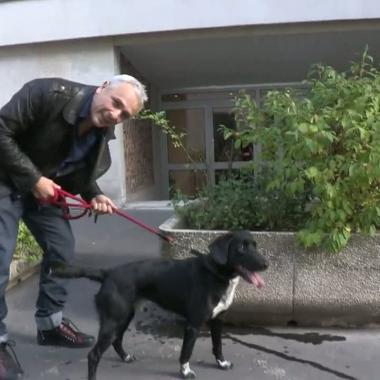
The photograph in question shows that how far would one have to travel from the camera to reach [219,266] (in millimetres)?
3277

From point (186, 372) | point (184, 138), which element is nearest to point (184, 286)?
point (186, 372)

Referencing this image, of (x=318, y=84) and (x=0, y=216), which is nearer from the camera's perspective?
(x=0, y=216)

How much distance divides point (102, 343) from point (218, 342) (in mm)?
744

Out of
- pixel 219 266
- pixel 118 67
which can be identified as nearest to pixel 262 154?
pixel 219 266

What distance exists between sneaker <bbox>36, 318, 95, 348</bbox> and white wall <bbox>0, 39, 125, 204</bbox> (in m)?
5.35

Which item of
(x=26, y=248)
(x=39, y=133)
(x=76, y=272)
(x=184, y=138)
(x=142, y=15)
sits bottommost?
(x=26, y=248)

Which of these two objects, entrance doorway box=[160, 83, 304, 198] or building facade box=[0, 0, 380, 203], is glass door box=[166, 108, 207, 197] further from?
building facade box=[0, 0, 380, 203]

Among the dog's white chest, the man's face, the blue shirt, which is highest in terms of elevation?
the man's face

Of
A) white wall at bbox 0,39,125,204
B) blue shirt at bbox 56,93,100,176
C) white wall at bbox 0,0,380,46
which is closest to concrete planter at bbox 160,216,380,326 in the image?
blue shirt at bbox 56,93,100,176

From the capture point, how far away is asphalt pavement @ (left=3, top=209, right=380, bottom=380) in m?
3.48

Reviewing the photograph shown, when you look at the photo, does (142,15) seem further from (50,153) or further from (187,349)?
(187,349)

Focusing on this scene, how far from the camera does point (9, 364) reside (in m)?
3.46

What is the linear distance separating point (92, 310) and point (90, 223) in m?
3.13

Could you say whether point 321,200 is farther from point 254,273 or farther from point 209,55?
point 209,55
